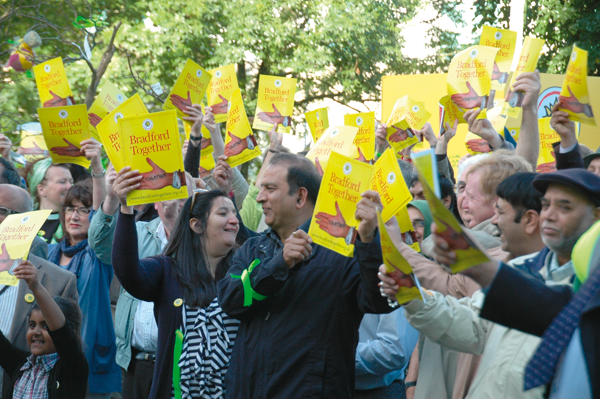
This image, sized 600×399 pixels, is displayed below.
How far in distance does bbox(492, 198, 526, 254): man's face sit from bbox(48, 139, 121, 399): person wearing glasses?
2.65 metres

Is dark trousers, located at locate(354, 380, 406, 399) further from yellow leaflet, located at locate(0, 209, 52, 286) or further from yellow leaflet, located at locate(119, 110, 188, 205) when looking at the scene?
yellow leaflet, located at locate(0, 209, 52, 286)

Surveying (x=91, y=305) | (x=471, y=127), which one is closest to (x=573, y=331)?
(x=471, y=127)

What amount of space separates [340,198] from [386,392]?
5.63 ft

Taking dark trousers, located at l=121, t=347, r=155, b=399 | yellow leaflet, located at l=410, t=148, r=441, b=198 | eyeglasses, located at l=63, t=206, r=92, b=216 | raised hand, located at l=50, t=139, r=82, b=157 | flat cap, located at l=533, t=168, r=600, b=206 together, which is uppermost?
yellow leaflet, located at l=410, t=148, r=441, b=198

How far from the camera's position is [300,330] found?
9.79 feet

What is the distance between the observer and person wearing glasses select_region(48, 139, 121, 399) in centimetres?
449

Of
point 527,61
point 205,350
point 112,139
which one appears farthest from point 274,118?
point 205,350

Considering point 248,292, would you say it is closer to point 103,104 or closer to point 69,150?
point 69,150

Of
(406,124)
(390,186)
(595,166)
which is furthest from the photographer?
(406,124)

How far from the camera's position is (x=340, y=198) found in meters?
2.85

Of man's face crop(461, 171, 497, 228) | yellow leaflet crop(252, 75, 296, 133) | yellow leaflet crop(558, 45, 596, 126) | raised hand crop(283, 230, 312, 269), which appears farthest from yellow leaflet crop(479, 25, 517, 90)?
raised hand crop(283, 230, 312, 269)

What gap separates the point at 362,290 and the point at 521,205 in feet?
2.56

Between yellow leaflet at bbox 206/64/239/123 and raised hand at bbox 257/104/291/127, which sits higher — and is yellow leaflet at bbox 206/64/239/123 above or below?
above

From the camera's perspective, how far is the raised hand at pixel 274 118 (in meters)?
5.53
